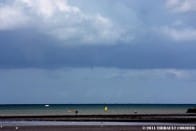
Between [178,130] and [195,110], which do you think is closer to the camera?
[178,130]

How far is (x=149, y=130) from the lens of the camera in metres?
71.9

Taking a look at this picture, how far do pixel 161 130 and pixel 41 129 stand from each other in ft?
48.3

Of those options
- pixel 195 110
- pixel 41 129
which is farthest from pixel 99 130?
pixel 195 110

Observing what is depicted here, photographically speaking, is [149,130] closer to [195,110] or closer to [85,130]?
[85,130]

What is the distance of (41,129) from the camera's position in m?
74.2

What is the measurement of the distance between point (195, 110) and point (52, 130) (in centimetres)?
8478

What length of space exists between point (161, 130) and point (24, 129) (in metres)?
16.7

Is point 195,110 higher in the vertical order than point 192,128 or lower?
higher

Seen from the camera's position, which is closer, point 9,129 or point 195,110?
point 9,129

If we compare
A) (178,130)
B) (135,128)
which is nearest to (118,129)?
(135,128)

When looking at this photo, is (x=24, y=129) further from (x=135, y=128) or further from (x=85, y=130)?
(x=135, y=128)

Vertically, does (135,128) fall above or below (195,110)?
below

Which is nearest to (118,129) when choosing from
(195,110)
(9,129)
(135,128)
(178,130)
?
(135,128)

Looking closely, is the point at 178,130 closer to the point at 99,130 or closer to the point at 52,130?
the point at 99,130
